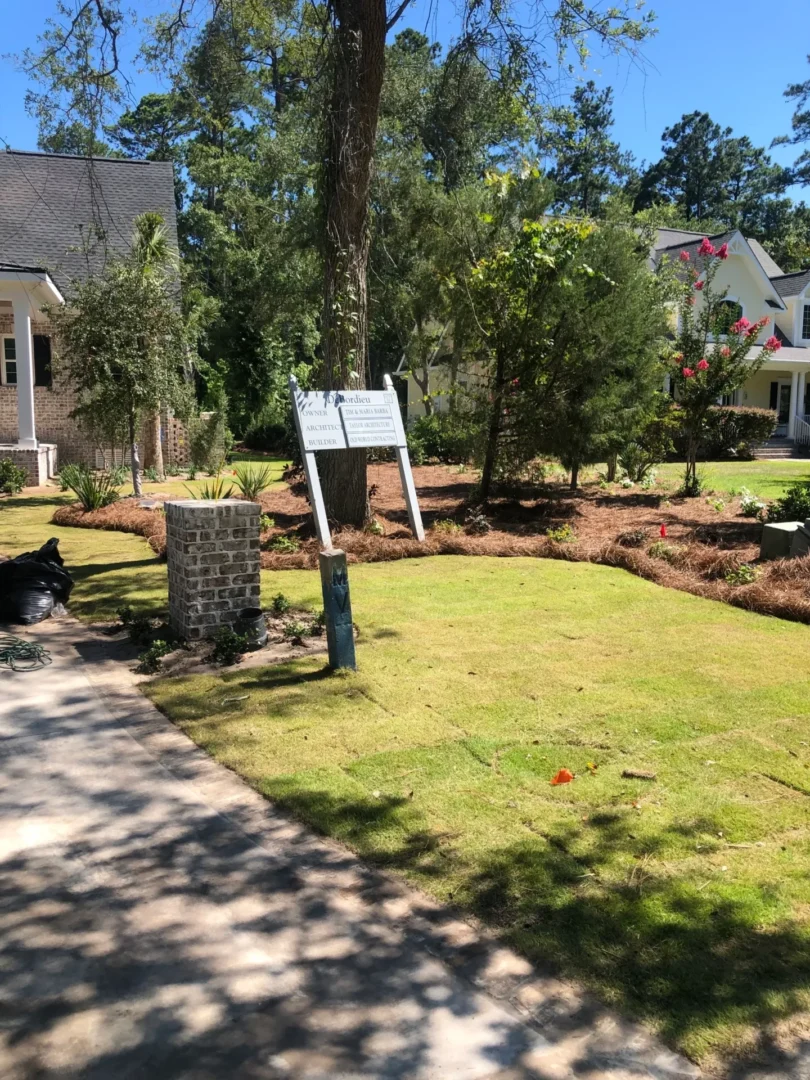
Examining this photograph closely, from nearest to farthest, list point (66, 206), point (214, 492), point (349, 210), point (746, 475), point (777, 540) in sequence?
point (777, 540)
point (349, 210)
point (214, 492)
point (746, 475)
point (66, 206)

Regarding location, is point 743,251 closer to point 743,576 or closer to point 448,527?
point 448,527

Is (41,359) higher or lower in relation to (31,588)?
higher

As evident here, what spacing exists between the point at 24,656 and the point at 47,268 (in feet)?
52.9

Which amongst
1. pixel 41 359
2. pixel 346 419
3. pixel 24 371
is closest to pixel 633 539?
pixel 346 419

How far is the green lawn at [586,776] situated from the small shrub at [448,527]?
3617mm

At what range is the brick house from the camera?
18.1 metres

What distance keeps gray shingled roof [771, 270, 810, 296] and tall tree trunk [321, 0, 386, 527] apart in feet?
85.8

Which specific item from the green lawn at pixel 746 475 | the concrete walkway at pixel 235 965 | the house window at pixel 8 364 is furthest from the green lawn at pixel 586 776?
the house window at pixel 8 364

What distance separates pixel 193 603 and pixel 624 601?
12.5 feet

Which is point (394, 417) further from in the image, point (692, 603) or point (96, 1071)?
point (96, 1071)

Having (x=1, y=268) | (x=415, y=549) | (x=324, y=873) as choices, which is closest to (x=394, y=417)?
(x=415, y=549)

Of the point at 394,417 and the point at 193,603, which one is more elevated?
the point at 394,417

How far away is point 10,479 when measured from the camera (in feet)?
54.3

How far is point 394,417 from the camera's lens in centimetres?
1059
